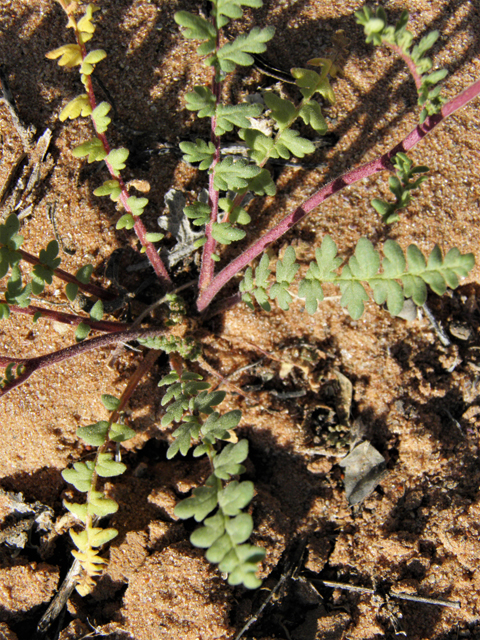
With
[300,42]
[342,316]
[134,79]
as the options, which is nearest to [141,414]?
[342,316]

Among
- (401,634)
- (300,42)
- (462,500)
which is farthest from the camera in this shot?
(300,42)

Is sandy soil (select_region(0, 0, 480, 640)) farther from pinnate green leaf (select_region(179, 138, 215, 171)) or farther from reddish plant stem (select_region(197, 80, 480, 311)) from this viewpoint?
pinnate green leaf (select_region(179, 138, 215, 171))

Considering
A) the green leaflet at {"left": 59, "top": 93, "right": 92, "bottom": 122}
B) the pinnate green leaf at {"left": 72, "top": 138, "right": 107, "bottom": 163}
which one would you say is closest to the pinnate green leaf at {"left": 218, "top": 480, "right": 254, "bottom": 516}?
the pinnate green leaf at {"left": 72, "top": 138, "right": 107, "bottom": 163}

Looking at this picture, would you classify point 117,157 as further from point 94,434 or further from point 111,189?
point 94,434

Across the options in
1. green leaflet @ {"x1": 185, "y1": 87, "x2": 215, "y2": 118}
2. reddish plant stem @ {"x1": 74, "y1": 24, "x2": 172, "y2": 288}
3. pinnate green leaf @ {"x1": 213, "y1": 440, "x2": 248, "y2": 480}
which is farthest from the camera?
reddish plant stem @ {"x1": 74, "y1": 24, "x2": 172, "y2": 288}

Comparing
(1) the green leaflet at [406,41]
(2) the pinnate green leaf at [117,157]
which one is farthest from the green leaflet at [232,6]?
(2) the pinnate green leaf at [117,157]

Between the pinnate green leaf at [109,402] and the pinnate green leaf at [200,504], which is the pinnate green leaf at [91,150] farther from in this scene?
the pinnate green leaf at [200,504]

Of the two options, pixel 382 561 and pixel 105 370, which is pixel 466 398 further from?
pixel 105 370
